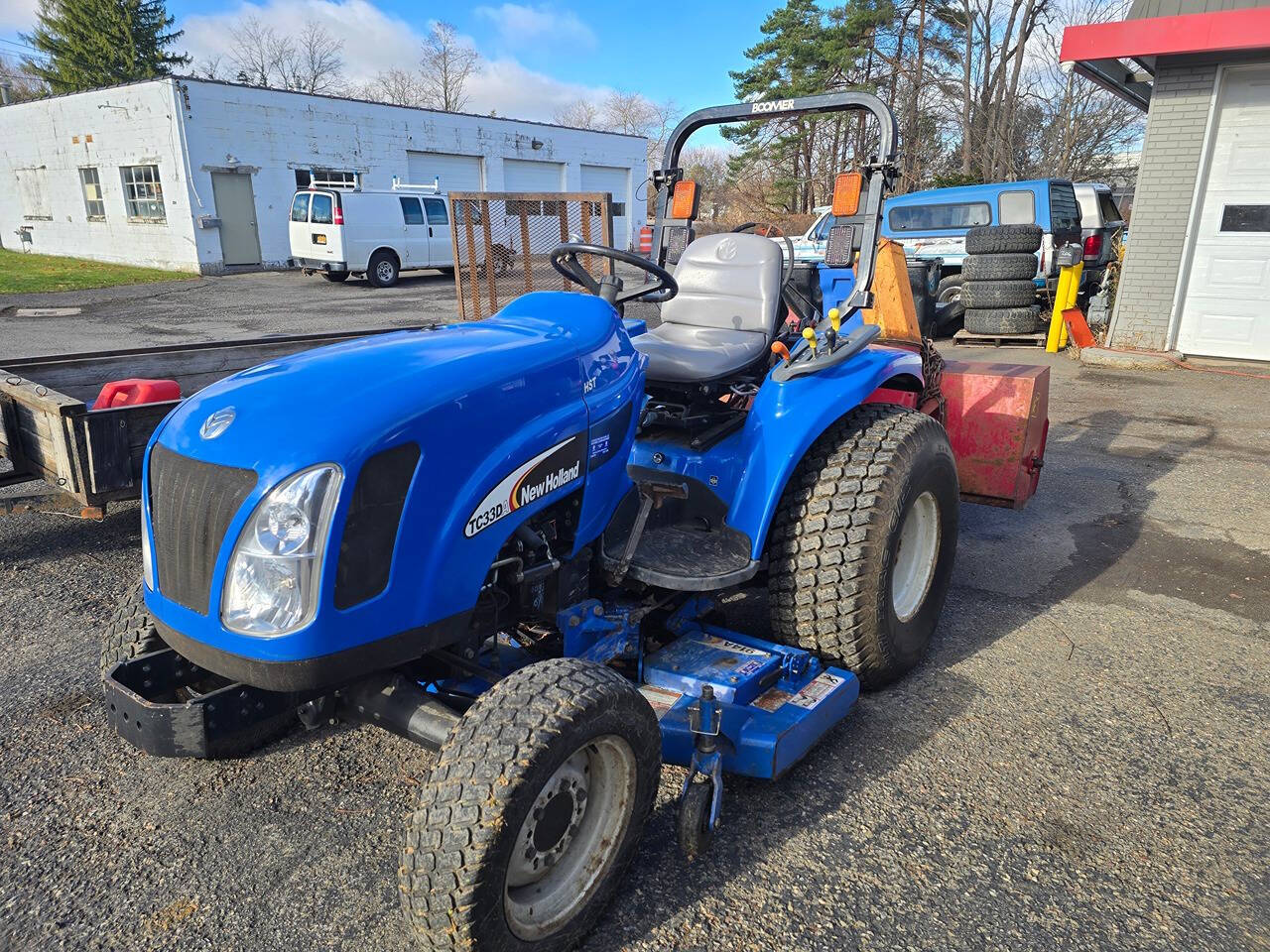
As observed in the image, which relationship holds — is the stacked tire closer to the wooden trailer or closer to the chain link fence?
the chain link fence

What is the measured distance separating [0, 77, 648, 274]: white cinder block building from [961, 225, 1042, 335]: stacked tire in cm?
1291

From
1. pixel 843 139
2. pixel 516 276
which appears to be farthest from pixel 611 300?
pixel 843 139

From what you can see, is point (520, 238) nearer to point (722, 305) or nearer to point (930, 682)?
point (722, 305)

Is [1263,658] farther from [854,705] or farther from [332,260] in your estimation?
[332,260]

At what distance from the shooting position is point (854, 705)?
2965 mm

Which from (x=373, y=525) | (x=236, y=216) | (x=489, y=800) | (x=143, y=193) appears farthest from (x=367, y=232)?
(x=489, y=800)

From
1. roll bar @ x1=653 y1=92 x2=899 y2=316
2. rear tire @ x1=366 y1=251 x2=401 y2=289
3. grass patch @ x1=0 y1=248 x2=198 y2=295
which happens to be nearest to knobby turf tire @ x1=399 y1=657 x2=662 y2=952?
roll bar @ x1=653 y1=92 x2=899 y2=316

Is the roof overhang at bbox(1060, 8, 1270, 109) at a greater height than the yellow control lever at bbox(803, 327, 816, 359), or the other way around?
the roof overhang at bbox(1060, 8, 1270, 109)

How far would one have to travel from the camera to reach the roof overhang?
27.1ft

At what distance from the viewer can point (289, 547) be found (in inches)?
71.1

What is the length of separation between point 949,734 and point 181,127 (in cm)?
2251

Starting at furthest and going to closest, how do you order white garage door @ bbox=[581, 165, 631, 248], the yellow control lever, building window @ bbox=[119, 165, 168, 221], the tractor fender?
white garage door @ bbox=[581, 165, 631, 248] < building window @ bbox=[119, 165, 168, 221] < the yellow control lever < the tractor fender

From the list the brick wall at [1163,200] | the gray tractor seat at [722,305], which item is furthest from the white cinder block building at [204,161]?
the gray tractor seat at [722,305]

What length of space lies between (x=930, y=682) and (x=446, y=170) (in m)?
26.3
